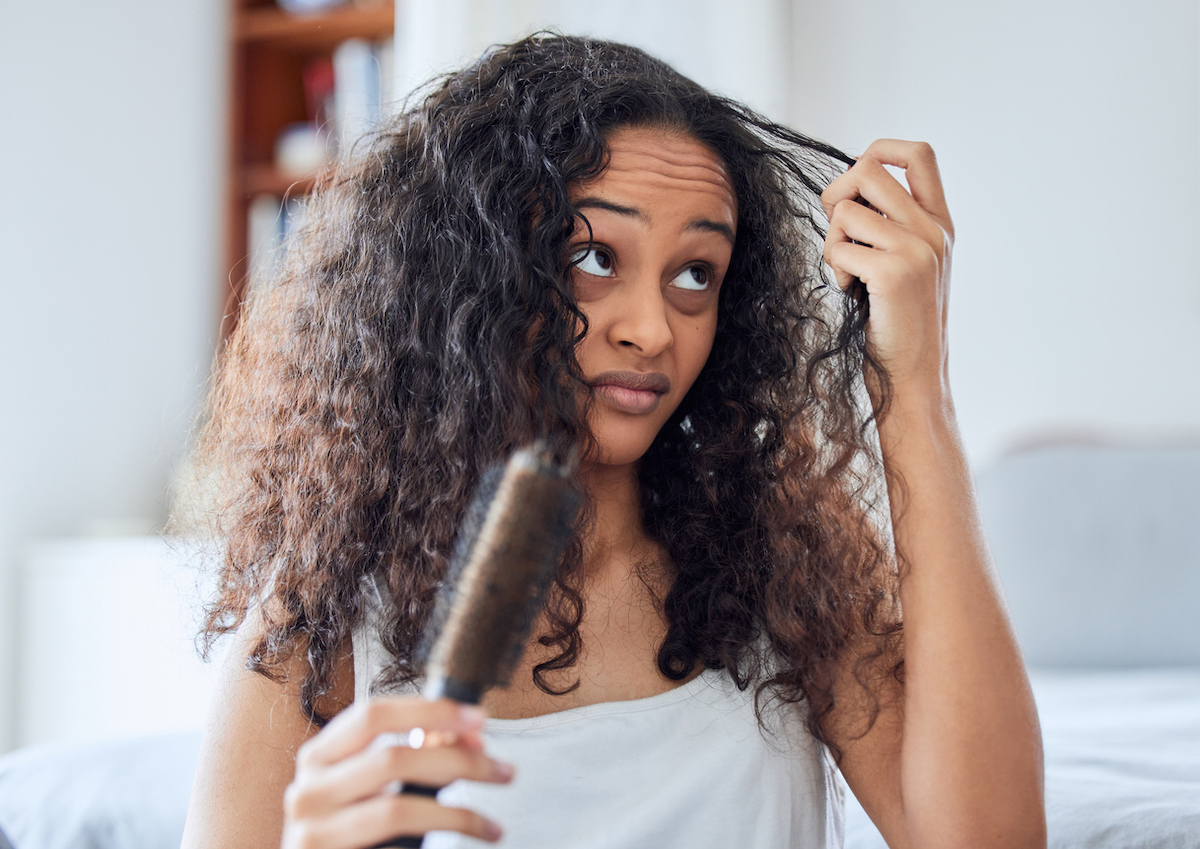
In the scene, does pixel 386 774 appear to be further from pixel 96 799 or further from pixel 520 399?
pixel 96 799

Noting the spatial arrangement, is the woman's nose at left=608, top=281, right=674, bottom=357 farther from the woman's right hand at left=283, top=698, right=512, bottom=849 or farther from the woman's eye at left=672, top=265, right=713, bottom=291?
the woman's right hand at left=283, top=698, right=512, bottom=849

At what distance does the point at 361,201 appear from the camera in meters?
0.94

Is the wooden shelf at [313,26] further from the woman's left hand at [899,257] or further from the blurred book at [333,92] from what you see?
the woman's left hand at [899,257]

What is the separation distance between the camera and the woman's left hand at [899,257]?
2.72ft

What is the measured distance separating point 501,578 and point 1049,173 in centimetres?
181

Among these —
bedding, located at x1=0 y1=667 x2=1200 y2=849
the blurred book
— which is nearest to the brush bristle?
bedding, located at x1=0 y1=667 x2=1200 y2=849

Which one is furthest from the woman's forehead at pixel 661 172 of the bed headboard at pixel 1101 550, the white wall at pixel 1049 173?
the bed headboard at pixel 1101 550

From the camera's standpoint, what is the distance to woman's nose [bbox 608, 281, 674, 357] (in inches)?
32.4

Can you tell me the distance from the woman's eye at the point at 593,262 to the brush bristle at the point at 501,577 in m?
0.40

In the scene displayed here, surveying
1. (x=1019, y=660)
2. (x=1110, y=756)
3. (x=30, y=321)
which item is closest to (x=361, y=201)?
(x=1019, y=660)

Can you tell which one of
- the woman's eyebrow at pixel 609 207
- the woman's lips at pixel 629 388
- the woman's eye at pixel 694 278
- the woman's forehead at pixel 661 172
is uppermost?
the woman's forehead at pixel 661 172

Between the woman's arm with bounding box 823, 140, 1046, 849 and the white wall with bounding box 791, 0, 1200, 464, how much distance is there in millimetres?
1181

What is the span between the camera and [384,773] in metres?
0.47

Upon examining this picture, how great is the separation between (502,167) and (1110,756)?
2.99 feet
